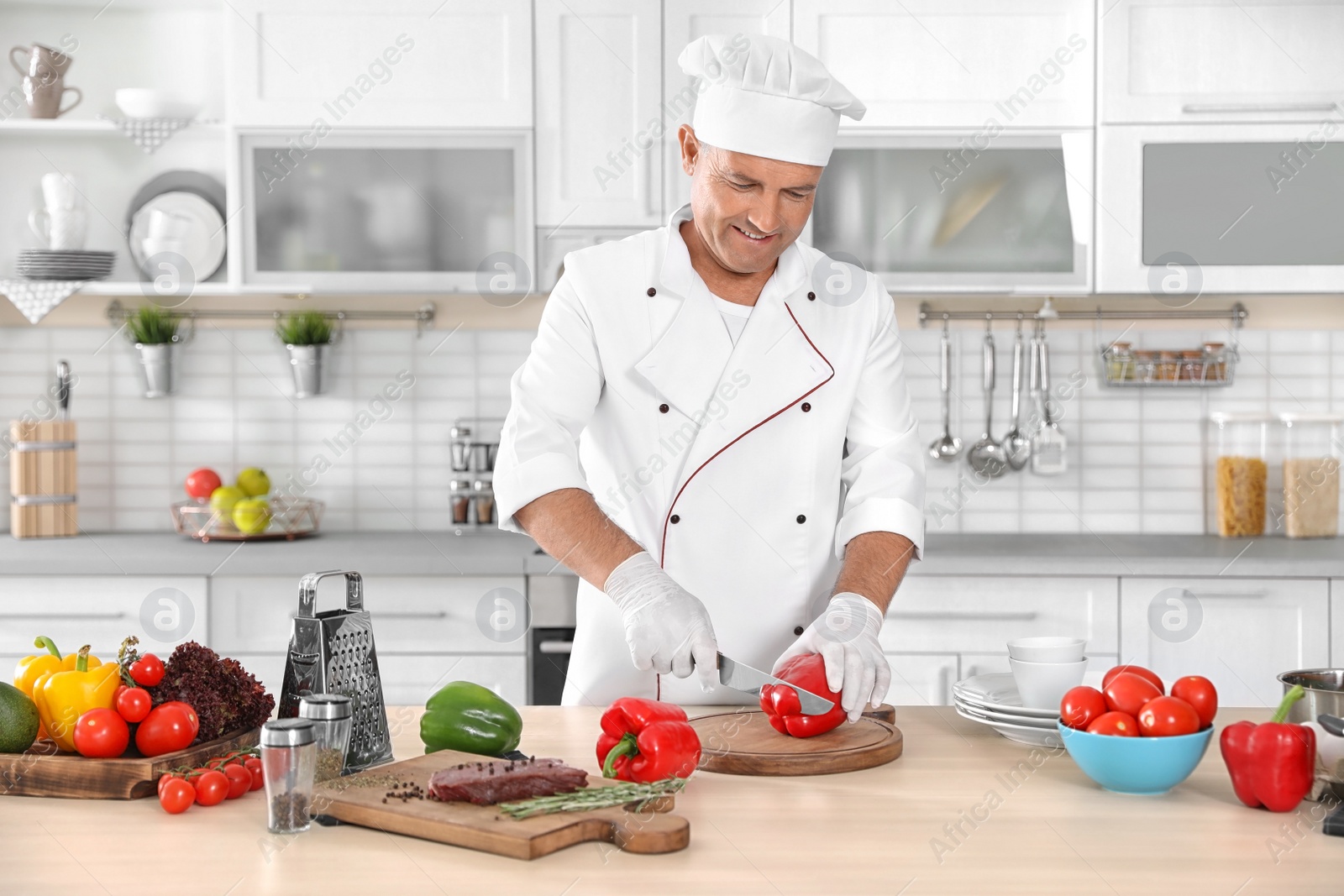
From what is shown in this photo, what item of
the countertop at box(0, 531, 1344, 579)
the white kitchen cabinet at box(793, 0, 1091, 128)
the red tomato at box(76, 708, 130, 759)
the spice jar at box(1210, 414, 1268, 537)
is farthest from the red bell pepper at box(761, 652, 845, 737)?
the spice jar at box(1210, 414, 1268, 537)

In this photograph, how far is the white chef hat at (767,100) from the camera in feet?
5.82

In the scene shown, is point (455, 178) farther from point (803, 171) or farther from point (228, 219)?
point (803, 171)

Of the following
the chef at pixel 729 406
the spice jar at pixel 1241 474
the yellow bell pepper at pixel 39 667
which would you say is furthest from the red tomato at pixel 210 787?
the spice jar at pixel 1241 474

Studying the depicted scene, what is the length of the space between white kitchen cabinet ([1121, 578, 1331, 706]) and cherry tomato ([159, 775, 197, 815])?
233cm

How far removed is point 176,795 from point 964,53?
2686mm

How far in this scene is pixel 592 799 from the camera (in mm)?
1168

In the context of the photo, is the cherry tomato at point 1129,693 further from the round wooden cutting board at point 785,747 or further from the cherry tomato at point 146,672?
the cherry tomato at point 146,672

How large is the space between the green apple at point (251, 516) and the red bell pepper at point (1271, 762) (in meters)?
2.55

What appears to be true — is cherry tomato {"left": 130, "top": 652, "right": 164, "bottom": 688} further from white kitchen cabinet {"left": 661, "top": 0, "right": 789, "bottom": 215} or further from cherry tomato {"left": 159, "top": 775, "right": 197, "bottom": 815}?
white kitchen cabinet {"left": 661, "top": 0, "right": 789, "bottom": 215}

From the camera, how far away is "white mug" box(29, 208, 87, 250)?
3270 millimetres

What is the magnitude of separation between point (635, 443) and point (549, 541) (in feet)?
0.96

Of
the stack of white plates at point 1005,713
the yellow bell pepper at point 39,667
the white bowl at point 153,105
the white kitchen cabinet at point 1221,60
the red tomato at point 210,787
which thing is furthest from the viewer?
the white bowl at point 153,105

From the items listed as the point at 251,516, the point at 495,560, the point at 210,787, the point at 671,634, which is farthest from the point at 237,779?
the point at 251,516

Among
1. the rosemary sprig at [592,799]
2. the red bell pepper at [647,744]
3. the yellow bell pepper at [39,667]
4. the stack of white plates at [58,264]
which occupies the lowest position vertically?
the rosemary sprig at [592,799]
